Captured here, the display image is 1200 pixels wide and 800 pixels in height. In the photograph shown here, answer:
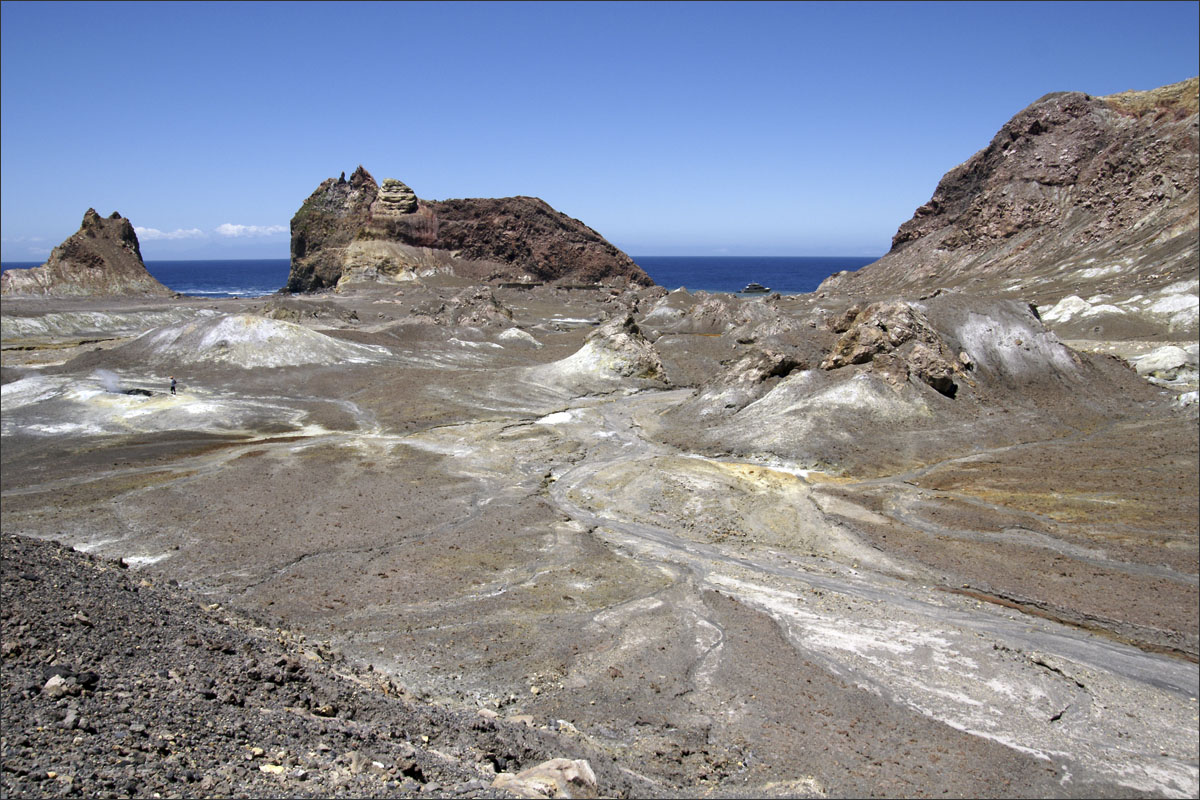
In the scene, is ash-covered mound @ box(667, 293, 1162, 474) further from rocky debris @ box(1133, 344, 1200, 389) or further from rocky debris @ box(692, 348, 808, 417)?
rocky debris @ box(1133, 344, 1200, 389)

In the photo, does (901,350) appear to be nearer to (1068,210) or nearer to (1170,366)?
(1170,366)

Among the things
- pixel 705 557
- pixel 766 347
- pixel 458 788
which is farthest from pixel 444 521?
pixel 766 347

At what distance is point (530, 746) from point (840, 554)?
1667 cm

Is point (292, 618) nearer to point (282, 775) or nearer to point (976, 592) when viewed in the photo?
point (282, 775)

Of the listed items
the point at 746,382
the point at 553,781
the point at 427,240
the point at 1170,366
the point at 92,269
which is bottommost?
the point at 553,781

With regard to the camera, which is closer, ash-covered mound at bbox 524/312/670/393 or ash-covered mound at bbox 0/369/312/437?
Result: ash-covered mound at bbox 0/369/312/437

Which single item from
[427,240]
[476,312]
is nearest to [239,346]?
[476,312]

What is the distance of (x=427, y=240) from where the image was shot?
428 ft

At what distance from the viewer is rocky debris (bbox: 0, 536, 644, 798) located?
9102 mm

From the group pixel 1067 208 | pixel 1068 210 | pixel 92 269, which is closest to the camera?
pixel 1068 210

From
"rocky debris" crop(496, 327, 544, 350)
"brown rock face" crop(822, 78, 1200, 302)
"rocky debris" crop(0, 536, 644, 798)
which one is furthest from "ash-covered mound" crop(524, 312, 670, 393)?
"brown rock face" crop(822, 78, 1200, 302)

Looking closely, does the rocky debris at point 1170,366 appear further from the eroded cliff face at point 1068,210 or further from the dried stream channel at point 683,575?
the eroded cliff face at point 1068,210

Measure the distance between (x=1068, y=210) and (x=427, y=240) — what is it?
9473 cm

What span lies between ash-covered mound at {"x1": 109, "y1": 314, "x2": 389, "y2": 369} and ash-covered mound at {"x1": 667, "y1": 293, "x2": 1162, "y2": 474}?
29.4 m
